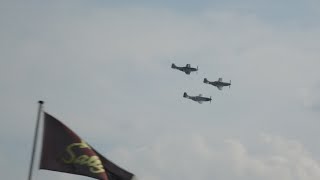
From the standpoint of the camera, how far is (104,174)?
101 ft

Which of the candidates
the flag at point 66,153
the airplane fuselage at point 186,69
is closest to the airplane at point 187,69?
the airplane fuselage at point 186,69

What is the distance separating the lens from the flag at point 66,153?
30.3m

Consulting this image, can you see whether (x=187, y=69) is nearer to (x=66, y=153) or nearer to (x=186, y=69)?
(x=186, y=69)

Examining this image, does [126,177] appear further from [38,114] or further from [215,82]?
[215,82]

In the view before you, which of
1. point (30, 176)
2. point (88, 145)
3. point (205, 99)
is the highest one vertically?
point (205, 99)

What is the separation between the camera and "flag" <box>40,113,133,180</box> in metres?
30.3

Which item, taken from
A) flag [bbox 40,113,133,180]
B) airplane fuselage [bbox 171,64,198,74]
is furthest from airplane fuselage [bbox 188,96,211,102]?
flag [bbox 40,113,133,180]

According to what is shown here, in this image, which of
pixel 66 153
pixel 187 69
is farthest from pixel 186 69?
pixel 66 153

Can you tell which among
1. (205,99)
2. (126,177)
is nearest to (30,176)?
(126,177)

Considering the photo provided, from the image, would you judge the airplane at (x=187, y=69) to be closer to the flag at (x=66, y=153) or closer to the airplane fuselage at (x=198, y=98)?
the airplane fuselage at (x=198, y=98)

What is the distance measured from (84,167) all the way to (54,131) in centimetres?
174

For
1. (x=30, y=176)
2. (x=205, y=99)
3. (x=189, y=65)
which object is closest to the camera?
(x=30, y=176)

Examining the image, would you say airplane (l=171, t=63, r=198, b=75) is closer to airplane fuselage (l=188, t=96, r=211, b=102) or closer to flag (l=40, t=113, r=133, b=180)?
airplane fuselage (l=188, t=96, r=211, b=102)

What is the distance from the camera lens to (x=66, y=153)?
30.6 meters
